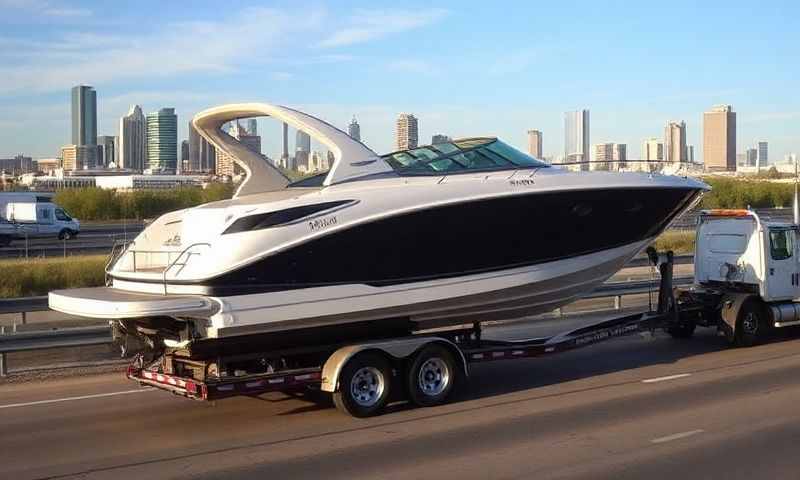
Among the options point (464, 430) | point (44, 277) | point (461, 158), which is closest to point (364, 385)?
point (464, 430)

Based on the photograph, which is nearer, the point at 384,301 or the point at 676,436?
the point at 676,436

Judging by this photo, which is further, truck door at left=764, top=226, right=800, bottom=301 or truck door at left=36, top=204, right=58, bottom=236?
truck door at left=36, top=204, right=58, bottom=236

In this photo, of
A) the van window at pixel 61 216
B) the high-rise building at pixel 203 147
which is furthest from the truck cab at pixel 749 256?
the van window at pixel 61 216

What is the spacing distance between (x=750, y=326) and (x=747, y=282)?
2.39 feet

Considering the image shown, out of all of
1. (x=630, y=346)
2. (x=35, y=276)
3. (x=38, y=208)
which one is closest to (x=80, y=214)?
(x=38, y=208)

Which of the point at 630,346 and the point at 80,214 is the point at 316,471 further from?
the point at 80,214

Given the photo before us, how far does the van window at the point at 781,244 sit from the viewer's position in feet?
50.2

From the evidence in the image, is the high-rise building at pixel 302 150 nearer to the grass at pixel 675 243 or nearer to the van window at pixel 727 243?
the van window at pixel 727 243

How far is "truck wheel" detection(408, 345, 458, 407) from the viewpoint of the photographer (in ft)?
34.9

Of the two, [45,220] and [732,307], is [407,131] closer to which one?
[732,307]

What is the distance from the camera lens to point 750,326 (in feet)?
49.2

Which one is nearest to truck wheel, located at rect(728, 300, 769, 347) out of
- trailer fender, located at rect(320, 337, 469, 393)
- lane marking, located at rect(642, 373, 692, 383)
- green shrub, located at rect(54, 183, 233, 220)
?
lane marking, located at rect(642, 373, 692, 383)

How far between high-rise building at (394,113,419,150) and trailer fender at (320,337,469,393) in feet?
14.4

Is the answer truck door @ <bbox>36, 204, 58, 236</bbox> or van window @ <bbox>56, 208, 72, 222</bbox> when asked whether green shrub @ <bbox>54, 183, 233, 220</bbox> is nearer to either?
van window @ <bbox>56, 208, 72, 222</bbox>
